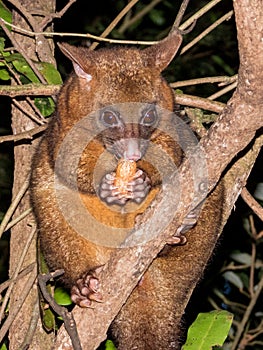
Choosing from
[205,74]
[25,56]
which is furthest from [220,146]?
[205,74]

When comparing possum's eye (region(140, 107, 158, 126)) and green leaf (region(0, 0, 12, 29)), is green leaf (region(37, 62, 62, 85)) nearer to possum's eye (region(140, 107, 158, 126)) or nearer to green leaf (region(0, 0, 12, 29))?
green leaf (region(0, 0, 12, 29))

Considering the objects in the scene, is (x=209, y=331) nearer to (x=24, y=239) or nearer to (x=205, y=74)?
(x=24, y=239)

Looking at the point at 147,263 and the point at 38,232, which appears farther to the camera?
the point at 38,232

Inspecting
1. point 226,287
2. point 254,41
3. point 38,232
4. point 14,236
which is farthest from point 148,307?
point 226,287

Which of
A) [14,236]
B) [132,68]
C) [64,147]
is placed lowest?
[14,236]

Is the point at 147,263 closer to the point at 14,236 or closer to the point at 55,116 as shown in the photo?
the point at 55,116

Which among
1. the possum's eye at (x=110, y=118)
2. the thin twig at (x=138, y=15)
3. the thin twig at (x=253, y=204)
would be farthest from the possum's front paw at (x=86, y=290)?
the thin twig at (x=138, y=15)

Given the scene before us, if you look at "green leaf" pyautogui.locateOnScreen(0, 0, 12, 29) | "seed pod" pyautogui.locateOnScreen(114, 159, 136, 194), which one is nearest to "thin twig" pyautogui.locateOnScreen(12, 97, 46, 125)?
"green leaf" pyautogui.locateOnScreen(0, 0, 12, 29)
